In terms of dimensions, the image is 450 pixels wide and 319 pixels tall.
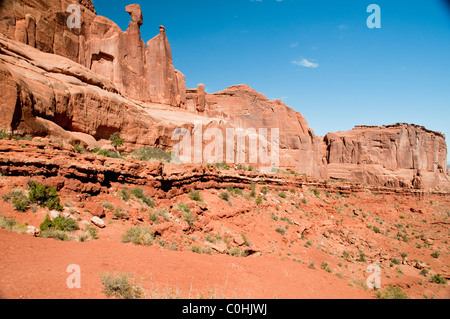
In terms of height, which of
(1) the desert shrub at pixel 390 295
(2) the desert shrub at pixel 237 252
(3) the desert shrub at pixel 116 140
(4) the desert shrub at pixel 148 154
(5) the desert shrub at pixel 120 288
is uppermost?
(3) the desert shrub at pixel 116 140

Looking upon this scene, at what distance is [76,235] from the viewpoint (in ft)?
22.4

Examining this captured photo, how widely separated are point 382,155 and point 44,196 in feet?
220

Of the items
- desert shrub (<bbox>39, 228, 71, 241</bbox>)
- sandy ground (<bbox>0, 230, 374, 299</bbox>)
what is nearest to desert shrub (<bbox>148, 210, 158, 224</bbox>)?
sandy ground (<bbox>0, 230, 374, 299</bbox>)

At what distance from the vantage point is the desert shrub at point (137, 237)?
290 inches

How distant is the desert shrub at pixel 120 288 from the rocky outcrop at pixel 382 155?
195ft

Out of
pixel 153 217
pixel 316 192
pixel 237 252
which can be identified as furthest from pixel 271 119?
pixel 153 217

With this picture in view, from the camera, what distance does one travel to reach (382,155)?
59.9 m

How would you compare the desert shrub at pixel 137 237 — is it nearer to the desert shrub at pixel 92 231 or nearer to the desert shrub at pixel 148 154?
the desert shrub at pixel 92 231

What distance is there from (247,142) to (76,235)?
107ft

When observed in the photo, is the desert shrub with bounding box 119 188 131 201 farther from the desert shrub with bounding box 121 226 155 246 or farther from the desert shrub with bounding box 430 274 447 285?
the desert shrub with bounding box 430 274 447 285

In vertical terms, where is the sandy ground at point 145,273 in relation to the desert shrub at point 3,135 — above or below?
below

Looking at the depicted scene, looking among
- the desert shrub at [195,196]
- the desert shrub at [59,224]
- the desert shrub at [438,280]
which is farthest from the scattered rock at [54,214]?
the desert shrub at [438,280]

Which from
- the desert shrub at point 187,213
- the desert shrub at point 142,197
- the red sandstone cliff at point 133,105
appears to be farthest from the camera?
the red sandstone cliff at point 133,105

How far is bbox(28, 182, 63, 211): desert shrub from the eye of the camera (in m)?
7.34
